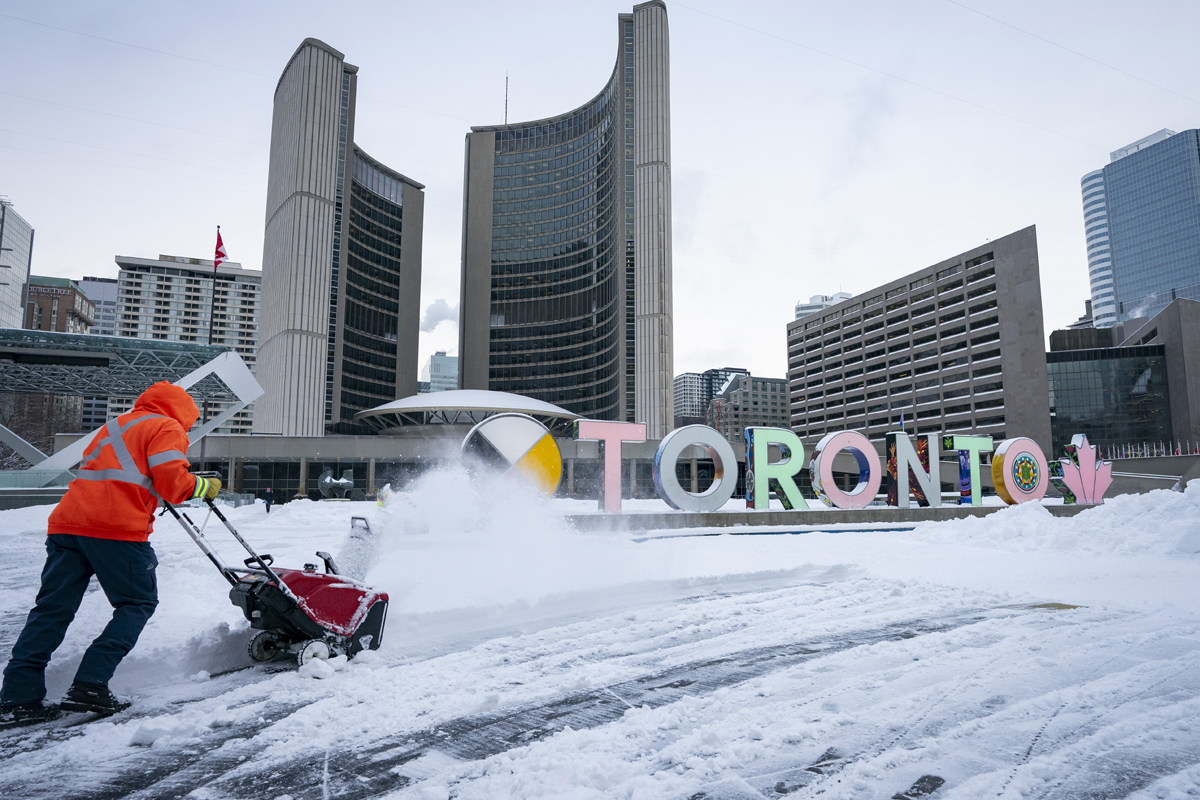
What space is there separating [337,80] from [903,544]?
7336 centimetres

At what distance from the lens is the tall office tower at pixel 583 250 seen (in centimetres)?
6531

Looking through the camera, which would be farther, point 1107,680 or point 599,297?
point 599,297

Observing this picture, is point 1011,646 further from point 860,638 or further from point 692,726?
point 692,726

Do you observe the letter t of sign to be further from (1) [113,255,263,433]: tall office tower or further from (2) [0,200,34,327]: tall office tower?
(1) [113,255,263,433]: tall office tower

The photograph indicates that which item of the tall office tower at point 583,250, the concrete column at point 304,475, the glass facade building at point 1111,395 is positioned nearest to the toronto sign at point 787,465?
the concrete column at point 304,475

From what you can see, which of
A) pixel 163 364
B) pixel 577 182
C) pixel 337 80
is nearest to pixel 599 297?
pixel 577 182

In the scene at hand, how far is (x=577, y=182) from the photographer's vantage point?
96.9 metres

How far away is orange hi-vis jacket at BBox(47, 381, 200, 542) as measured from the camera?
3.92 m

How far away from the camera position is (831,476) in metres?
20.0

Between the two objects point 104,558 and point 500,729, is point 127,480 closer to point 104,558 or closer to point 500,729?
point 104,558

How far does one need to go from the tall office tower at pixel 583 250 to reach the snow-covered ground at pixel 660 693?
55.2 meters

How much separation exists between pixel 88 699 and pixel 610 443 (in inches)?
584

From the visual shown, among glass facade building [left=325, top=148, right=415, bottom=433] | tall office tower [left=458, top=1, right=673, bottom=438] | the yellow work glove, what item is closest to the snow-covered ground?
the yellow work glove

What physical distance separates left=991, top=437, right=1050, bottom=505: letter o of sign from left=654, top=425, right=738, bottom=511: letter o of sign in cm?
1089
